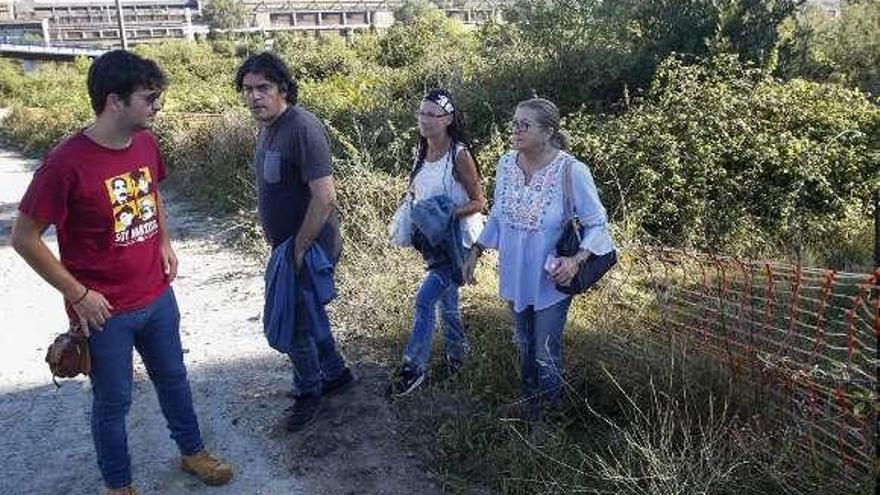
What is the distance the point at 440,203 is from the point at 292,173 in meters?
0.77

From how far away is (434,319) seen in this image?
3893 mm

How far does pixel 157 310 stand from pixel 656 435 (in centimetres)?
217

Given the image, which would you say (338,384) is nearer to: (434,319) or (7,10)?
(434,319)

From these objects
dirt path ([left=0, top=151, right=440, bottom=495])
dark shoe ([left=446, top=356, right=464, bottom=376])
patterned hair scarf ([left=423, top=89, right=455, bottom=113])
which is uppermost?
patterned hair scarf ([left=423, top=89, right=455, bottom=113])

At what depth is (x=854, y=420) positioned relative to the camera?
2.92 m

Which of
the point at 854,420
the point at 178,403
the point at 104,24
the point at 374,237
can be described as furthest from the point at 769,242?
the point at 104,24

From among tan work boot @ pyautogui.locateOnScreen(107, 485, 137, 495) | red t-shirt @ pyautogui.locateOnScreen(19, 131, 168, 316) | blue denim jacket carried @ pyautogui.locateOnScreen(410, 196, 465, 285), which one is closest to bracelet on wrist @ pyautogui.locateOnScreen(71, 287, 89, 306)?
red t-shirt @ pyautogui.locateOnScreen(19, 131, 168, 316)

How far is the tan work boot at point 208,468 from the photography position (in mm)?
3301

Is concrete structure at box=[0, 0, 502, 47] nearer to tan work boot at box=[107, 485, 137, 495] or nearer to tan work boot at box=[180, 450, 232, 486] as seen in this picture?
tan work boot at box=[180, 450, 232, 486]

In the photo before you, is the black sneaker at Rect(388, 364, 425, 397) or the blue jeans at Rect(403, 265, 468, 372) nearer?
the blue jeans at Rect(403, 265, 468, 372)

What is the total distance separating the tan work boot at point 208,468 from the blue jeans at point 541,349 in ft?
4.73

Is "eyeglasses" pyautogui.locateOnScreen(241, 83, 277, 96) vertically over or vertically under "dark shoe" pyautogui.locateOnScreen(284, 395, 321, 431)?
over

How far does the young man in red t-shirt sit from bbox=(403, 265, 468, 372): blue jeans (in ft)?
4.00

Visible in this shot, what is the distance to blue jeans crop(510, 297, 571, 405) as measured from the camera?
3.26 metres
